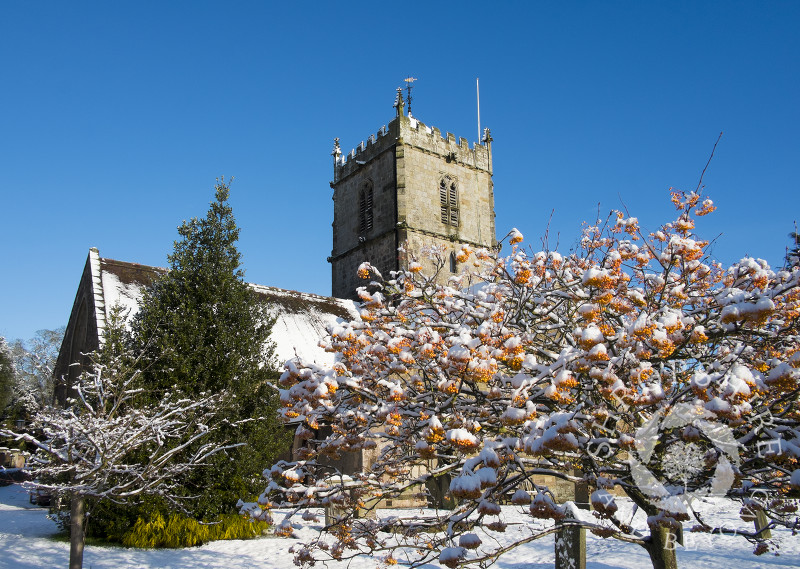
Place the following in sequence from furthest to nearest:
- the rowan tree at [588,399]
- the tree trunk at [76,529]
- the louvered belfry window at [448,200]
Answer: the louvered belfry window at [448,200]
the tree trunk at [76,529]
the rowan tree at [588,399]

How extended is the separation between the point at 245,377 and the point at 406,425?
7303 mm

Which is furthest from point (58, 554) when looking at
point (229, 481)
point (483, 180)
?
point (483, 180)

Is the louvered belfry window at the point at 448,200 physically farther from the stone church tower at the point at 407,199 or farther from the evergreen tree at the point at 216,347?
the evergreen tree at the point at 216,347

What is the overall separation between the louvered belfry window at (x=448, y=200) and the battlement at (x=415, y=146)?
48.3 inches

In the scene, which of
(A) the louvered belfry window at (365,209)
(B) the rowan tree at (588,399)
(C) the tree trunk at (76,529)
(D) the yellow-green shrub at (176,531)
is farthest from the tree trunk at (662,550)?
(A) the louvered belfry window at (365,209)

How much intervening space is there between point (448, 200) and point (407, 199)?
2546 millimetres

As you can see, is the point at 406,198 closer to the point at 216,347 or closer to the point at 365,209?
the point at 365,209

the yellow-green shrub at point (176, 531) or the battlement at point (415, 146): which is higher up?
the battlement at point (415, 146)

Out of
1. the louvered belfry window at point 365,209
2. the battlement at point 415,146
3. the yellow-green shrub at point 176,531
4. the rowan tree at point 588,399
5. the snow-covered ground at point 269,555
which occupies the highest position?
the battlement at point 415,146

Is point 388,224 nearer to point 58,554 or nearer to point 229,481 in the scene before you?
point 229,481

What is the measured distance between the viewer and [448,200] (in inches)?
1204

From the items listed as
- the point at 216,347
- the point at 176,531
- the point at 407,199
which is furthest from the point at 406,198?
the point at 176,531

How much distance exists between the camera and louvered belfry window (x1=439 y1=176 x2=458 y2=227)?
3038cm

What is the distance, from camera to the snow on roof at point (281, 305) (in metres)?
18.3
